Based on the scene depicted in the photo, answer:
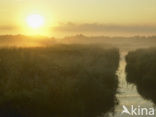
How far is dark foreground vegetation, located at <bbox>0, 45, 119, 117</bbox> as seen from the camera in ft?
61.8

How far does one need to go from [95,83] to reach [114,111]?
2.36m

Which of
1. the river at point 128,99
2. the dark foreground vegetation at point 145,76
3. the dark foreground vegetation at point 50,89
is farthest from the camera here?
the dark foreground vegetation at point 145,76

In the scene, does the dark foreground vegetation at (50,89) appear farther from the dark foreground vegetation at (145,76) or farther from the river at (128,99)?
the dark foreground vegetation at (145,76)

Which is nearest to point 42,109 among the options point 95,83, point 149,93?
point 95,83

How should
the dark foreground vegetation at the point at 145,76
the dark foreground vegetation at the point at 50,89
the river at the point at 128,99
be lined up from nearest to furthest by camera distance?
the dark foreground vegetation at the point at 50,89 → the river at the point at 128,99 → the dark foreground vegetation at the point at 145,76

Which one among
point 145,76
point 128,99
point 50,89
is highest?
point 50,89

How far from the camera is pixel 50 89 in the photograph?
19.8 meters

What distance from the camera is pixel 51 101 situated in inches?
758

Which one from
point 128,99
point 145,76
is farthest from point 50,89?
point 145,76

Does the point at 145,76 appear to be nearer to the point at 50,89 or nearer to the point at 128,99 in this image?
the point at 128,99

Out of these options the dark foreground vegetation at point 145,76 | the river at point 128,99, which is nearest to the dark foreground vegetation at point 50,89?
the river at point 128,99

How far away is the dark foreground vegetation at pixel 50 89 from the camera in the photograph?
742 inches

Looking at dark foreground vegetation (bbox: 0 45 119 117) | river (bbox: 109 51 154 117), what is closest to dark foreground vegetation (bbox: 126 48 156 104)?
river (bbox: 109 51 154 117)

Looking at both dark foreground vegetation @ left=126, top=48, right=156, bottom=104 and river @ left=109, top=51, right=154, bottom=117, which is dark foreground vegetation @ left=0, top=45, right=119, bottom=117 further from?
dark foreground vegetation @ left=126, top=48, right=156, bottom=104
